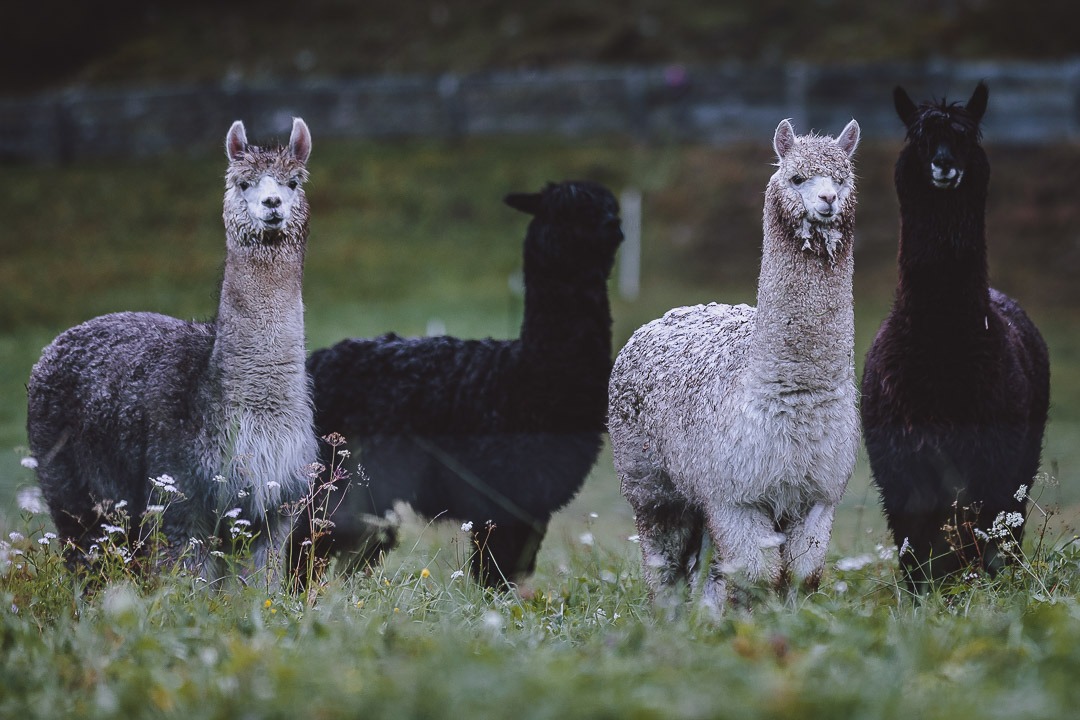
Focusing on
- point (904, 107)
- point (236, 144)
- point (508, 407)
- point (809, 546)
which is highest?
point (904, 107)

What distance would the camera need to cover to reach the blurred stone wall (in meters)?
17.5

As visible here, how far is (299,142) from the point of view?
4.70 meters

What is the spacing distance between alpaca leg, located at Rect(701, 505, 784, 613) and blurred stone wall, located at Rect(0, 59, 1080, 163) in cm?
1386

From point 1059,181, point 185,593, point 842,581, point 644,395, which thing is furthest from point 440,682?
point 1059,181

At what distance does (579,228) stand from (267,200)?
1342 millimetres

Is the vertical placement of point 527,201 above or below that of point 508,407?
above

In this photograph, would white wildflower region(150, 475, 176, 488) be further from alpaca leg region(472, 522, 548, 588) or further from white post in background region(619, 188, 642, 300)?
white post in background region(619, 188, 642, 300)

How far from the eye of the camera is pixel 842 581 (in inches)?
183

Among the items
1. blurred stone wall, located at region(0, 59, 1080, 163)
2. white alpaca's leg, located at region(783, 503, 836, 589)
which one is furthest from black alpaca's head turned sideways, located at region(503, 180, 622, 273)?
blurred stone wall, located at region(0, 59, 1080, 163)

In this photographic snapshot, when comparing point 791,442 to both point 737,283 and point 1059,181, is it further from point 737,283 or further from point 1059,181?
point 1059,181

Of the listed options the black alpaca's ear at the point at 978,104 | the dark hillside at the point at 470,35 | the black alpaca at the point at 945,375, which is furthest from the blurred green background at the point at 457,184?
the black alpaca's ear at the point at 978,104

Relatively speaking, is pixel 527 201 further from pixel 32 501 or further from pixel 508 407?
pixel 32 501

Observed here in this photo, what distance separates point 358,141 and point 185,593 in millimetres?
16409

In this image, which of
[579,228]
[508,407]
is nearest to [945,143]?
[579,228]
